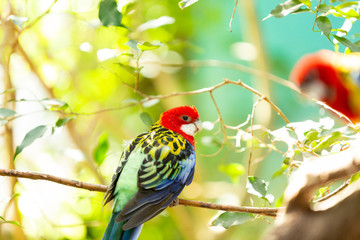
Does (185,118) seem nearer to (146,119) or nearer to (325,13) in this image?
(146,119)

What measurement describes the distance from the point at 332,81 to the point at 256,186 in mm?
1374

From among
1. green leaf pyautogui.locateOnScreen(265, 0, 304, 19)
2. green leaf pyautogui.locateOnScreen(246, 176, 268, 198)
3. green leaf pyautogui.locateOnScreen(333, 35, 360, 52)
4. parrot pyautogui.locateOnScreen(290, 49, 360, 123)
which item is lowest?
parrot pyautogui.locateOnScreen(290, 49, 360, 123)

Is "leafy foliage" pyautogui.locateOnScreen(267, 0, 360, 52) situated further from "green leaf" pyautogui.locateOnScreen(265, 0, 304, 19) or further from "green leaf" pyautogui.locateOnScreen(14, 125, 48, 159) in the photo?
"green leaf" pyautogui.locateOnScreen(14, 125, 48, 159)

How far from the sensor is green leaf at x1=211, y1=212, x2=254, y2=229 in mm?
929

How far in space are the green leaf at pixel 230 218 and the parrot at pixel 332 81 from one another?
1.28 m

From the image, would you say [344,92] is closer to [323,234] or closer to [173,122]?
[173,122]

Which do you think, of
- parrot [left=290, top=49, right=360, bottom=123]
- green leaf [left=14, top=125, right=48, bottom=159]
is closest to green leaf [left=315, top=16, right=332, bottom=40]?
green leaf [left=14, top=125, right=48, bottom=159]

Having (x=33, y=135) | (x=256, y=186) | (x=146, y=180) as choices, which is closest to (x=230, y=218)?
(x=256, y=186)

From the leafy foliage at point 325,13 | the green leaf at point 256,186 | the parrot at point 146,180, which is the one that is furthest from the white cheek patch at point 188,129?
the leafy foliage at point 325,13

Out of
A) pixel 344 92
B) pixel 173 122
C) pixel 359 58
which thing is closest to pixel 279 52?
pixel 344 92

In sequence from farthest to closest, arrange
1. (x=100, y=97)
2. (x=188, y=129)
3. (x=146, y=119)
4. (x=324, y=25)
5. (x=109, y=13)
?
(x=100, y=97) → (x=188, y=129) → (x=146, y=119) → (x=109, y=13) → (x=324, y=25)

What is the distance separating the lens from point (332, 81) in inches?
84.6

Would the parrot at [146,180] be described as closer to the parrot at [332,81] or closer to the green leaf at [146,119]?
the green leaf at [146,119]

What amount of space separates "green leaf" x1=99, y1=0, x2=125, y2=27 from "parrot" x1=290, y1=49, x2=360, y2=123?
1331 millimetres
